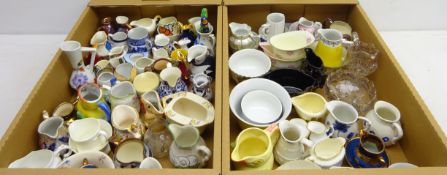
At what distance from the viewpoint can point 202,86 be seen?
88cm

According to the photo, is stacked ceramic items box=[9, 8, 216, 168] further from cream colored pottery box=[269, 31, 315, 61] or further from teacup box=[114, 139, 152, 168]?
cream colored pottery box=[269, 31, 315, 61]

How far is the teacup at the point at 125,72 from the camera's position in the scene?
94 centimetres

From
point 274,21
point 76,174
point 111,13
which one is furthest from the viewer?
point 111,13

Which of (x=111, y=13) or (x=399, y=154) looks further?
(x=111, y=13)

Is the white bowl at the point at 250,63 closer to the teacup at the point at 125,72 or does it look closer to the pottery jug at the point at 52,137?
the teacup at the point at 125,72

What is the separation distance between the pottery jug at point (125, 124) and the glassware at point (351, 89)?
1.73 feet

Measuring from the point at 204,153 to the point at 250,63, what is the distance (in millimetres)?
386

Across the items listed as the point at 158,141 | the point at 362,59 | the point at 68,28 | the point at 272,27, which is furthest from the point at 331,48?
the point at 68,28

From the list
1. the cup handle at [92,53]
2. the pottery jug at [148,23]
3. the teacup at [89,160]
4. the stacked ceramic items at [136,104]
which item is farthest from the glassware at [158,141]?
the pottery jug at [148,23]

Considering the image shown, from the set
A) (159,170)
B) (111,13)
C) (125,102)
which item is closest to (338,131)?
(159,170)

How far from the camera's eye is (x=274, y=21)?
1088 mm

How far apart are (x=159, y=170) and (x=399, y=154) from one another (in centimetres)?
58

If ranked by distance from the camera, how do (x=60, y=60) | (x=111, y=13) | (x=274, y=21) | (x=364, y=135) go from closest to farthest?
(x=364, y=135) < (x=60, y=60) < (x=274, y=21) < (x=111, y=13)

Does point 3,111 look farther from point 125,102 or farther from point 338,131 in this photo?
point 338,131
